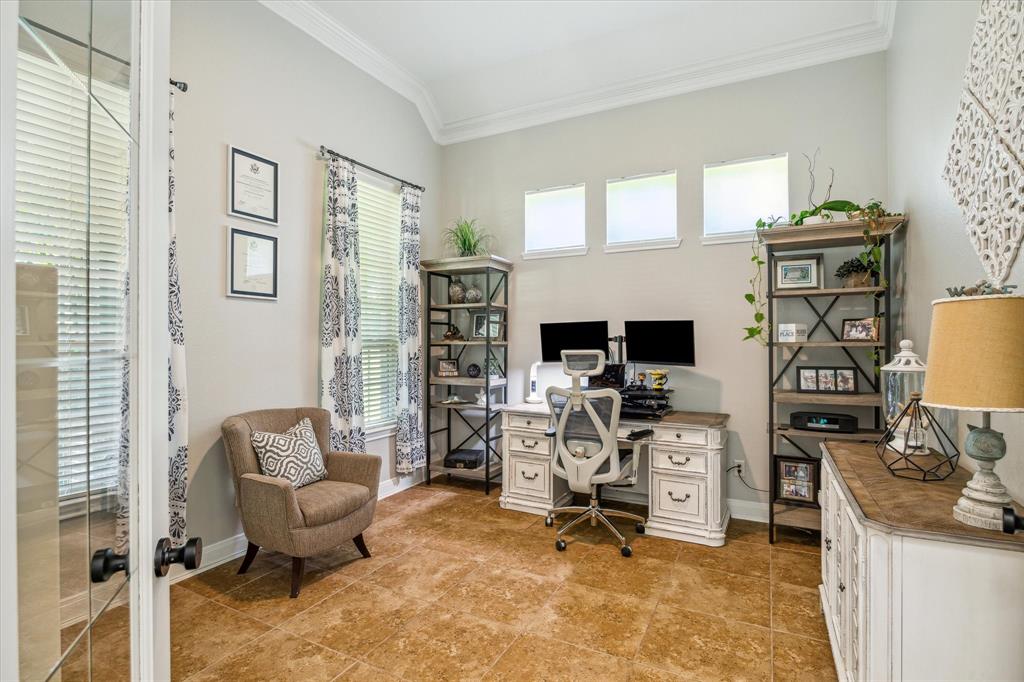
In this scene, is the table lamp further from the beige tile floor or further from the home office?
the beige tile floor

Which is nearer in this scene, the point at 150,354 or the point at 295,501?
the point at 150,354

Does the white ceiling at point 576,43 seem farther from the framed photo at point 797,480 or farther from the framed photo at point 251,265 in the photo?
the framed photo at point 797,480

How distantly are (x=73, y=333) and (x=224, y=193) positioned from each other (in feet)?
9.28

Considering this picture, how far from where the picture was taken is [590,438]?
133 inches

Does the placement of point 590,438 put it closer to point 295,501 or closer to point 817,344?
point 817,344

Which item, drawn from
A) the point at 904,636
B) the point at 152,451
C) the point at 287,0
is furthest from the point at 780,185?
the point at 152,451

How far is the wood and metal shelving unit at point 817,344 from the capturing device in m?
3.16

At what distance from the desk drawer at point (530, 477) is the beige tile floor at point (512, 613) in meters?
0.49

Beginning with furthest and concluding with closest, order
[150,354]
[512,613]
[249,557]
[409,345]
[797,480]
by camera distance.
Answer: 1. [409,345]
2. [797,480]
3. [249,557]
4. [512,613]
5. [150,354]

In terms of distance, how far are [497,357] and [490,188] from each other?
5.42 ft

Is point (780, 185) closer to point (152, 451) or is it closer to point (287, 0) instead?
point (287, 0)

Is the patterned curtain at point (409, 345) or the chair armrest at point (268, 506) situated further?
the patterned curtain at point (409, 345)

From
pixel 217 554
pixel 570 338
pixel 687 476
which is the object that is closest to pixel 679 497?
pixel 687 476

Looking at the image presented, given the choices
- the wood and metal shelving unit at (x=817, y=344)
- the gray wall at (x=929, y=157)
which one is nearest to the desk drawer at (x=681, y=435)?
the wood and metal shelving unit at (x=817, y=344)
